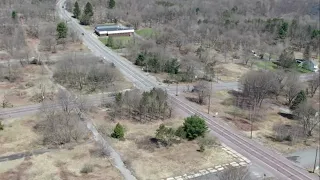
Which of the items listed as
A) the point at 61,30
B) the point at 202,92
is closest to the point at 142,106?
the point at 202,92

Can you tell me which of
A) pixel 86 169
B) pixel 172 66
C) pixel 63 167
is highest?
pixel 172 66

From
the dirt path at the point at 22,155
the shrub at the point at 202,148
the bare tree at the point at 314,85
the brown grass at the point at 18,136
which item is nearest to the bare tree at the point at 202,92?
the shrub at the point at 202,148

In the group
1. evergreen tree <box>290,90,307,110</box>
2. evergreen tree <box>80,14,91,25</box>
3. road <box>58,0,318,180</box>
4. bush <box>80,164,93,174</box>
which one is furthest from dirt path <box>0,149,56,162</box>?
evergreen tree <box>80,14,91,25</box>

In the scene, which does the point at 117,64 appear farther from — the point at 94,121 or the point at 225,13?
the point at 225,13

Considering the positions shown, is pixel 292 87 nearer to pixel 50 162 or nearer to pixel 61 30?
pixel 50 162

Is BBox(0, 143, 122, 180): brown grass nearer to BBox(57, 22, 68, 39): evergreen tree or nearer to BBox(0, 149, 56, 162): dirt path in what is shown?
BBox(0, 149, 56, 162): dirt path

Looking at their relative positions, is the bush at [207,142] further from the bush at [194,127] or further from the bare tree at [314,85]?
the bare tree at [314,85]
